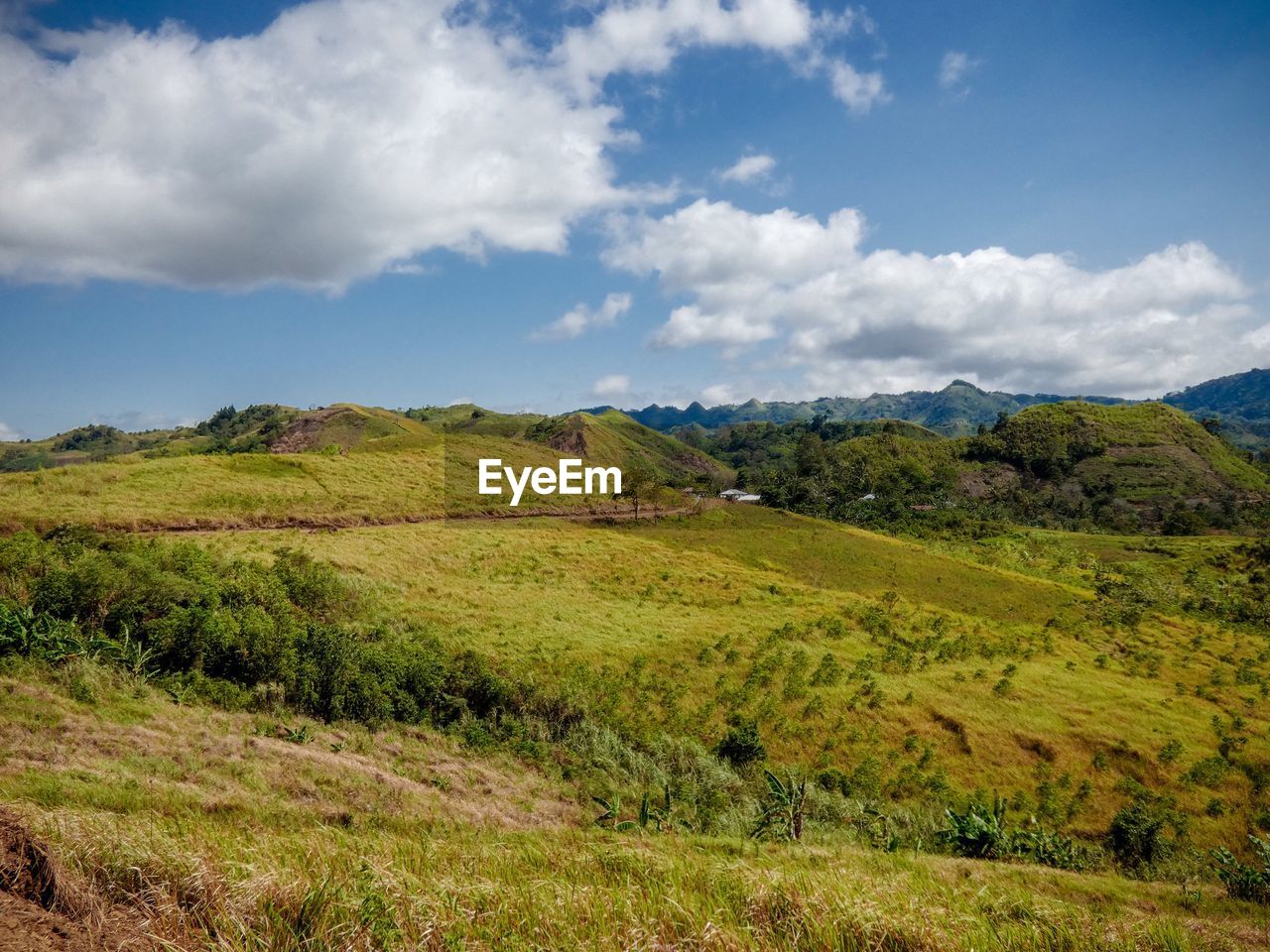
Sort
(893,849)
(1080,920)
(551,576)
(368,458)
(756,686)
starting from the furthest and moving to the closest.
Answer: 1. (368,458)
2. (551,576)
3. (756,686)
4. (893,849)
5. (1080,920)

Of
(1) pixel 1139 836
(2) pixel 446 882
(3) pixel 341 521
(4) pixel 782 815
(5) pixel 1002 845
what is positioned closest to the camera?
(2) pixel 446 882

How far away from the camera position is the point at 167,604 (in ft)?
65.7

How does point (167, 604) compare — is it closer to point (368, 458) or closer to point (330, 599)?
point (330, 599)

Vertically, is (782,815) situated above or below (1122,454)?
below

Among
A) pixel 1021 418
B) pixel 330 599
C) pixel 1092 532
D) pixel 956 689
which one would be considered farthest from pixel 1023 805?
pixel 1021 418

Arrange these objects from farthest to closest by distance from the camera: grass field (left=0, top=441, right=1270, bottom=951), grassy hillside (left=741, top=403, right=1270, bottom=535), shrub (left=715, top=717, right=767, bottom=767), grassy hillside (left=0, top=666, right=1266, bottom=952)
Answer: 1. grassy hillside (left=741, top=403, right=1270, bottom=535)
2. shrub (left=715, top=717, right=767, bottom=767)
3. grass field (left=0, top=441, right=1270, bottom=951)
4. grassy hillside (left=0, top=666, right=1266, bottom=952)

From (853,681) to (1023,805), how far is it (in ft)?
26.0

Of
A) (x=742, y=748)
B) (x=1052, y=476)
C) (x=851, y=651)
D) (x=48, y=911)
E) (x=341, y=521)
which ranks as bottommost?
(x=742, y=748)

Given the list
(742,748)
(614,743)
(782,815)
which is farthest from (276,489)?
(782,815)

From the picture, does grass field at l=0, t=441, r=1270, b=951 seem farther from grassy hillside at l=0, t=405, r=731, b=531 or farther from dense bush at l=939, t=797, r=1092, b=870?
dense bush at l=939, t=797, r=1092, b=870

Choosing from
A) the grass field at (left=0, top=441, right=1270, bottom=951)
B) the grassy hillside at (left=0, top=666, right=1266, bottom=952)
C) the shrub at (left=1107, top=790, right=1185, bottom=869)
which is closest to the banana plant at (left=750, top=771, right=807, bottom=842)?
the grass field at (left=0, top=441, right=1270, bottom=951)

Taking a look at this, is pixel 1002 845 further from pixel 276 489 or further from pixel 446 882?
pixel 276 489

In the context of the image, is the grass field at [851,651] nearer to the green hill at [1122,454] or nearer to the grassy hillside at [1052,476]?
the grassy hillside at [1052,476]

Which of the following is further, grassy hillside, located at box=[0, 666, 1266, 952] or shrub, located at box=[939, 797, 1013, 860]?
shrub, located at box=[939, 797, 1013, 860]
